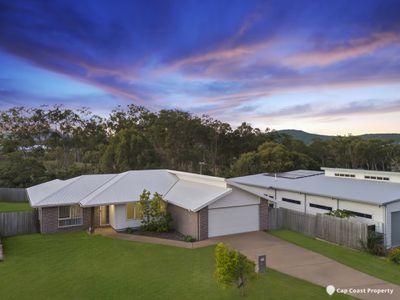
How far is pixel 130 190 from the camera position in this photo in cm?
2308

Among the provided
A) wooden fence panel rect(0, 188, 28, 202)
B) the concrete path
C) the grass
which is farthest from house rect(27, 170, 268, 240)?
wooden fence panel rect(0, 188, 28, 202)

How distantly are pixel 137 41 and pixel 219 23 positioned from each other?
6387mm

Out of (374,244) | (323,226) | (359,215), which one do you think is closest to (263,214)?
(323,226)

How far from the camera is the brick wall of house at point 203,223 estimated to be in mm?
19234

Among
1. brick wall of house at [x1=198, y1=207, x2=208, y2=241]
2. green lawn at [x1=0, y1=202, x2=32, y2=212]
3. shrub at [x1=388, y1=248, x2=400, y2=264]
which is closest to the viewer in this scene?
shrub at [x1=388, y1=248, x2=400, y2=264]

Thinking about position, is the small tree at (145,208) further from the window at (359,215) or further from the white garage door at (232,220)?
the window at (359,215)

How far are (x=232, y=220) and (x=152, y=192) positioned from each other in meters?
6.48

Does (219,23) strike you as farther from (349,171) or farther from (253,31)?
(349,171)

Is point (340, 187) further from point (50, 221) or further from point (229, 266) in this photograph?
point (50, 221)

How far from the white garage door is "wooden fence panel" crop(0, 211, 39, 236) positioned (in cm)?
1181

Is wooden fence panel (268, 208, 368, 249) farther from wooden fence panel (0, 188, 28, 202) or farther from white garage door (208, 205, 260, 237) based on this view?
wooden fence panel (0, 188, 28, 202)

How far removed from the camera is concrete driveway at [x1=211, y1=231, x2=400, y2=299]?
498 inches

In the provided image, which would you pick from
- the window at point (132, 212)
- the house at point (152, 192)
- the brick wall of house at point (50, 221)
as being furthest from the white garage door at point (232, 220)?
the brick wall of house at point (50, 221)

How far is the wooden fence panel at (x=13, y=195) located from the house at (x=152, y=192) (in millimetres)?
13080
